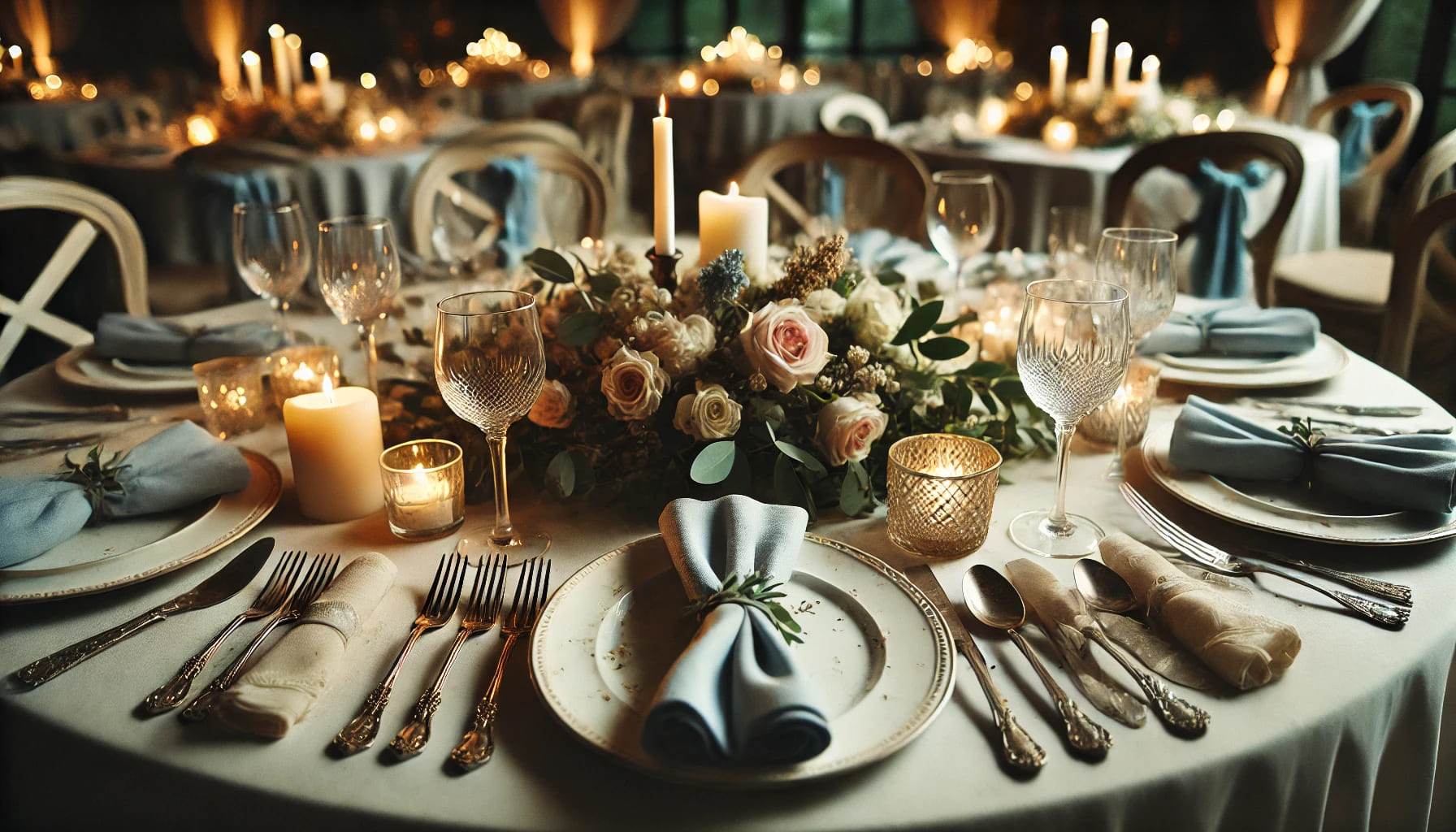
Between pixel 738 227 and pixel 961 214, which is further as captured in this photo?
pixel 961 214

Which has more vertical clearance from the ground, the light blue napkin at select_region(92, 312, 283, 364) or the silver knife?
the light blue napkin at select_region(92, 312, 283, 364)

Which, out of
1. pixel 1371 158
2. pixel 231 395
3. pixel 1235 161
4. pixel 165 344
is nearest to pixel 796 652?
pixel 231 395

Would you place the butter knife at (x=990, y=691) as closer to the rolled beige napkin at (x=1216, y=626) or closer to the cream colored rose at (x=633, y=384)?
the rolled beige napkin at (x=1216, y=626)

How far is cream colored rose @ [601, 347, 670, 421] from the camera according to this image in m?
0.95

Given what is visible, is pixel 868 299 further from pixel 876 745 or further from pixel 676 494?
pixel 876 745

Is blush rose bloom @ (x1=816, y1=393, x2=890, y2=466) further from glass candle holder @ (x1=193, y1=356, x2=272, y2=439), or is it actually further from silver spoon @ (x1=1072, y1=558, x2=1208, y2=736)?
glass candle holder @ (x1=193, y1=356, x2=272, y2=439)

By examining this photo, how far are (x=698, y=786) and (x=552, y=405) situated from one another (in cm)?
48

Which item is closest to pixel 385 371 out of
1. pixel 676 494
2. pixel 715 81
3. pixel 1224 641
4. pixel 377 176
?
pixel 676 494

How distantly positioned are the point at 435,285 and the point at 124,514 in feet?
3.01

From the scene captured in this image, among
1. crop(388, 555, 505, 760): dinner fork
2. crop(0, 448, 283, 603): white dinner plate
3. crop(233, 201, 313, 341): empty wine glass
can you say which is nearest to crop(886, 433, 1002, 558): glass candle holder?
crop(388, 555, 505, 760): dinner fork

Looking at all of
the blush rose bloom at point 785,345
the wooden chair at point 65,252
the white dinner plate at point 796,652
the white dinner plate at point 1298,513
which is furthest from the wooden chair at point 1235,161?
the wooden chair at point 65,252

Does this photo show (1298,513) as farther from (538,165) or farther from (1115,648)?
(538,165)

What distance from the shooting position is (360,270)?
1.23 metres

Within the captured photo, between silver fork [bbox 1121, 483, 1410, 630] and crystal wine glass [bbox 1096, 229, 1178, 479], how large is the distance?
0.10 metres
